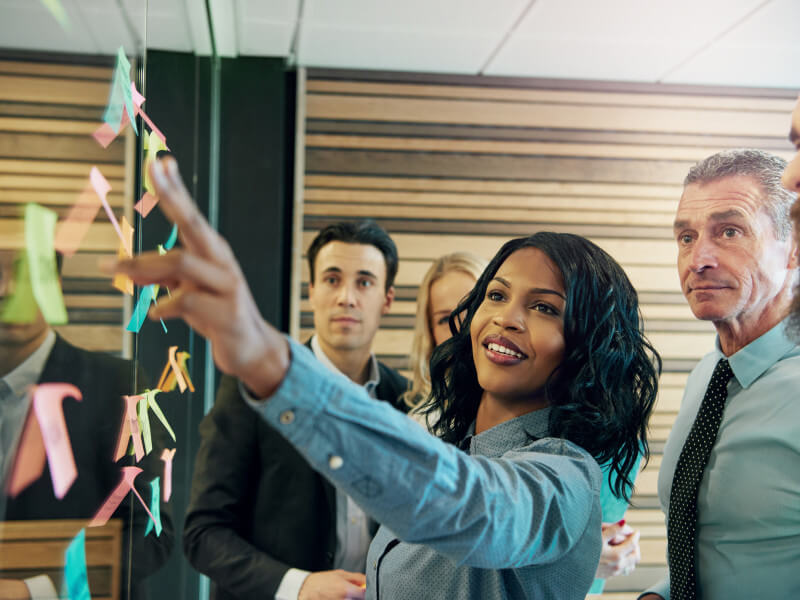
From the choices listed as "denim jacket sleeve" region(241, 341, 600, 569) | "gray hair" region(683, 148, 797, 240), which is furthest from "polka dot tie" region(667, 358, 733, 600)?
"denim jacket sleeve" region(241, 341, 600, 569)

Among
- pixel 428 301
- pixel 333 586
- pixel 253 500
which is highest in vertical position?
pixel 428 301

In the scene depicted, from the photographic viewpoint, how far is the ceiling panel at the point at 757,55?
2963 mm

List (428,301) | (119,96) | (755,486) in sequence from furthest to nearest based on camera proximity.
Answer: (428,301) → (755,486) → (119,96)

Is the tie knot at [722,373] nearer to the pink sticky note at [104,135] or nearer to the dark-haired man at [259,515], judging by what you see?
the dark-haired man at [259,515]

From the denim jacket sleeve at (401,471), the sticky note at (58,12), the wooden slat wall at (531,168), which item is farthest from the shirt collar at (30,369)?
the wooden slat wall at (531,168)

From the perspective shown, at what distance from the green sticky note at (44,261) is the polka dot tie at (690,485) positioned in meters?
1.33

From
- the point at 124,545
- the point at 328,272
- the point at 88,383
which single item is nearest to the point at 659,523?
the point at 328,272

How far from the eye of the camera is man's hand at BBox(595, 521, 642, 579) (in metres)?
1.99

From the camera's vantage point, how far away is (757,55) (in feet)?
11.1

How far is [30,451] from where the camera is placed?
0.66 meters

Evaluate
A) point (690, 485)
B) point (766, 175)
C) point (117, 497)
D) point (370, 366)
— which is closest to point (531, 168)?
point (370, 366)

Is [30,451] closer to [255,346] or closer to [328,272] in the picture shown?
[255,346]

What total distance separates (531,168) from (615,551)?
7.49 feet

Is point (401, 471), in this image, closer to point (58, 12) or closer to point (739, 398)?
point (58, 12)
